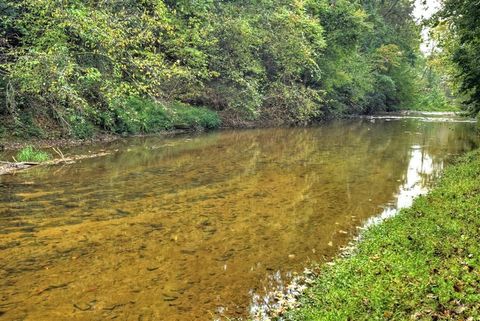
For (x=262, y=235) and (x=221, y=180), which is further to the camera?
(x=221, y=180)

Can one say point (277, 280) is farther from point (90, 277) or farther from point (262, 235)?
point (90, 277)

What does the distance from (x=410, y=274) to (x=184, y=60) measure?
891 inches

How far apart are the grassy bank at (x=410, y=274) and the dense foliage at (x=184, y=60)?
11998mm

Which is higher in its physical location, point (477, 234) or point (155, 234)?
point (477, 234)

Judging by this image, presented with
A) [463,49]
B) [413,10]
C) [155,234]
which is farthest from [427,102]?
[155,234]

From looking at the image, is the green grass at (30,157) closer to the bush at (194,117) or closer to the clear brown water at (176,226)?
the clear brown water at (176,226)

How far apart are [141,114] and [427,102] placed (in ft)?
199

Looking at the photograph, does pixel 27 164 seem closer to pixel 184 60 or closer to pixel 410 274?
pixel 410 274

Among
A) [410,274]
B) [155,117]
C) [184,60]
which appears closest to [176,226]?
[410,274]

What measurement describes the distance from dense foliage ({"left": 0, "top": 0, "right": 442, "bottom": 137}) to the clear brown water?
3882 mm

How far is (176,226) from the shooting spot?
915 centimetres

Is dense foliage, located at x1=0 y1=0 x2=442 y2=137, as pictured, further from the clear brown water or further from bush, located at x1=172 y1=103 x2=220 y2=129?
the clear brown water

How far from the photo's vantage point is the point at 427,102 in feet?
238

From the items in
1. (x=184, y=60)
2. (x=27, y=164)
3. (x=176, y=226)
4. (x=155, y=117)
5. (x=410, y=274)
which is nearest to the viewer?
(x=410, y=274)
